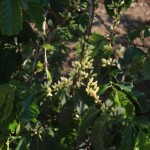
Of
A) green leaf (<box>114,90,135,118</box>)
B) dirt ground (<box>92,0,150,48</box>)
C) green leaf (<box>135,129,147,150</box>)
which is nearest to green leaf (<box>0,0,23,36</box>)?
green leaf (<box>114,90,135,118</box>)

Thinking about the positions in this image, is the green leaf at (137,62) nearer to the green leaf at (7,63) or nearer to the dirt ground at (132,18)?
the green leaf at (7,63)

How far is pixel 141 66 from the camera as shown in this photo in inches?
69.9

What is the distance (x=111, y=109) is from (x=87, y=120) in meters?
0.10

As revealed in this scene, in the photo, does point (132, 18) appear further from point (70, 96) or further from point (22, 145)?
point (22, 145)

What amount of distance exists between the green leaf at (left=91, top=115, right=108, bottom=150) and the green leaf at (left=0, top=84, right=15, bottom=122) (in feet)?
1.03

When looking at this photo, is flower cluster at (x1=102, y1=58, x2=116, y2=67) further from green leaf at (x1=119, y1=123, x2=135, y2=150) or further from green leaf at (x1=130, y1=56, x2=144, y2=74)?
green leaf at (x1=119, y1=123, x2=135, y2=150)

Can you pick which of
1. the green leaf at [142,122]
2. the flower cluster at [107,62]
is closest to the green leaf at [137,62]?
the flower cluster at [107,62]

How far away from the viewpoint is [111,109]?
154 centimetres

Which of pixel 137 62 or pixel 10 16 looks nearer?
pixel 10 16

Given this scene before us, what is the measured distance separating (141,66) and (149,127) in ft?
1.20

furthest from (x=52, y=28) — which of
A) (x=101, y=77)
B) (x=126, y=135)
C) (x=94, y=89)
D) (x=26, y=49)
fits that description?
(x=126, y=135)

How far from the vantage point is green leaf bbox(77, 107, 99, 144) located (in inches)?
59.7

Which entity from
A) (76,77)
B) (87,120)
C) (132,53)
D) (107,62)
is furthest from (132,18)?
(87,120)

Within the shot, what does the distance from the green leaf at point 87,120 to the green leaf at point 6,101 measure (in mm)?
264
